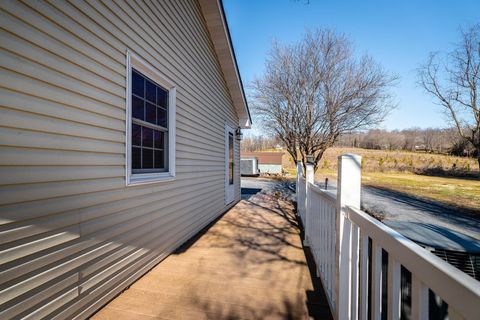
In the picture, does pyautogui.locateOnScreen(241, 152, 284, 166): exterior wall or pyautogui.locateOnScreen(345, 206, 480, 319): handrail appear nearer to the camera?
pyautogui.locateOnScreen(345, 206, 480, 319): handrail

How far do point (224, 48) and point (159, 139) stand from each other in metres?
3.30

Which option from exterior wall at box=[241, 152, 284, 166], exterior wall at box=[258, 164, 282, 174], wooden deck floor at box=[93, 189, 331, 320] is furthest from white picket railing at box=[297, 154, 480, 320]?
exterior wall at box=[241, 152, 284, 166]

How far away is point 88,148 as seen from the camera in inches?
81.8

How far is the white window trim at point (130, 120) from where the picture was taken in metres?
A: 2.57

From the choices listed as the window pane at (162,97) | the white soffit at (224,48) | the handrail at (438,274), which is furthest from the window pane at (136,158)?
the white soffit at (224,48)

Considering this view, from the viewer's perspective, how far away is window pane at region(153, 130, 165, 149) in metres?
3.33

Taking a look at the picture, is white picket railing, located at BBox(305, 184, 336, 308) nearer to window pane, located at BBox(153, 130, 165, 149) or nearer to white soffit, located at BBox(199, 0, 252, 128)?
window pane, located at BBox(153, 130, 165, 149)

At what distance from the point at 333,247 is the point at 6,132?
2513mm

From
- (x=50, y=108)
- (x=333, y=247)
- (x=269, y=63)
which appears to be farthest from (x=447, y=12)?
(x=50, y=108)

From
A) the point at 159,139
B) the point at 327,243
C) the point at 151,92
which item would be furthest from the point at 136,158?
the point at 327,243

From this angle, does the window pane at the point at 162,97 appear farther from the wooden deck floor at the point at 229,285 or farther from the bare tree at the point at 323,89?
the bare tree at the point at 323,89

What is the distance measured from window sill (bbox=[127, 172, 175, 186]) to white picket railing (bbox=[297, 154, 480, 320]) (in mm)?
2049

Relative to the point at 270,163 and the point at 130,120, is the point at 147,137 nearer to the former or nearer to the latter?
the point at 130,120

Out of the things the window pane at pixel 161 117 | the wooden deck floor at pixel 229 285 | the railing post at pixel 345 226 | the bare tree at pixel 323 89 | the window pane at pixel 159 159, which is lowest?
the wooden deck floor at pixel 229 285
